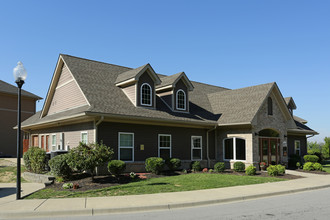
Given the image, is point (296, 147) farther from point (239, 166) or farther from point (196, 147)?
point (196, 147)

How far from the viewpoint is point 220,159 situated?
870 inches

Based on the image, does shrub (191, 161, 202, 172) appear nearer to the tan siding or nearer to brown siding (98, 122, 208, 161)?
brown siding (98, 122, 208, 161)

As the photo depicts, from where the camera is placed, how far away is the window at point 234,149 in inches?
823

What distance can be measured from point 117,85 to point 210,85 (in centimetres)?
1315

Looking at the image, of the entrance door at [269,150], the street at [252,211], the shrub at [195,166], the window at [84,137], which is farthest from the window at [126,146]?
the entrance door at [269,150]

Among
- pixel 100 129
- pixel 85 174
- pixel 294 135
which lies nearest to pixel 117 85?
pixel 100 129

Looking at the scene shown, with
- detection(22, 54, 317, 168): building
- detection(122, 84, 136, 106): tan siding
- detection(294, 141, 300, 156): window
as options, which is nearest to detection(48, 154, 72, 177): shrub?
detection(22, 54, 317, 168): building

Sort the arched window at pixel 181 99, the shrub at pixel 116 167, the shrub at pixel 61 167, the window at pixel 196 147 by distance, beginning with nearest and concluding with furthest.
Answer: the shrub at pixel 61 167, the shrub at pixel 116 167, the window at pixel 196 147, the arched window at pixel 181 99

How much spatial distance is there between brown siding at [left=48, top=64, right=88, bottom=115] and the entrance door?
12.7m

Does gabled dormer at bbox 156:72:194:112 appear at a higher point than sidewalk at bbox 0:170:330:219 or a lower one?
higher

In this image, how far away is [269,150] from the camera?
71.9ft

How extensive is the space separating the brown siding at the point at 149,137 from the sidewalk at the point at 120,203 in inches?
250

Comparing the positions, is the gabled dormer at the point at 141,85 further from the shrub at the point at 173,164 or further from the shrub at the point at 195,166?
the shrub at the point at 195,166

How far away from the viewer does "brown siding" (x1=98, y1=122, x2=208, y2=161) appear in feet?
55.4
